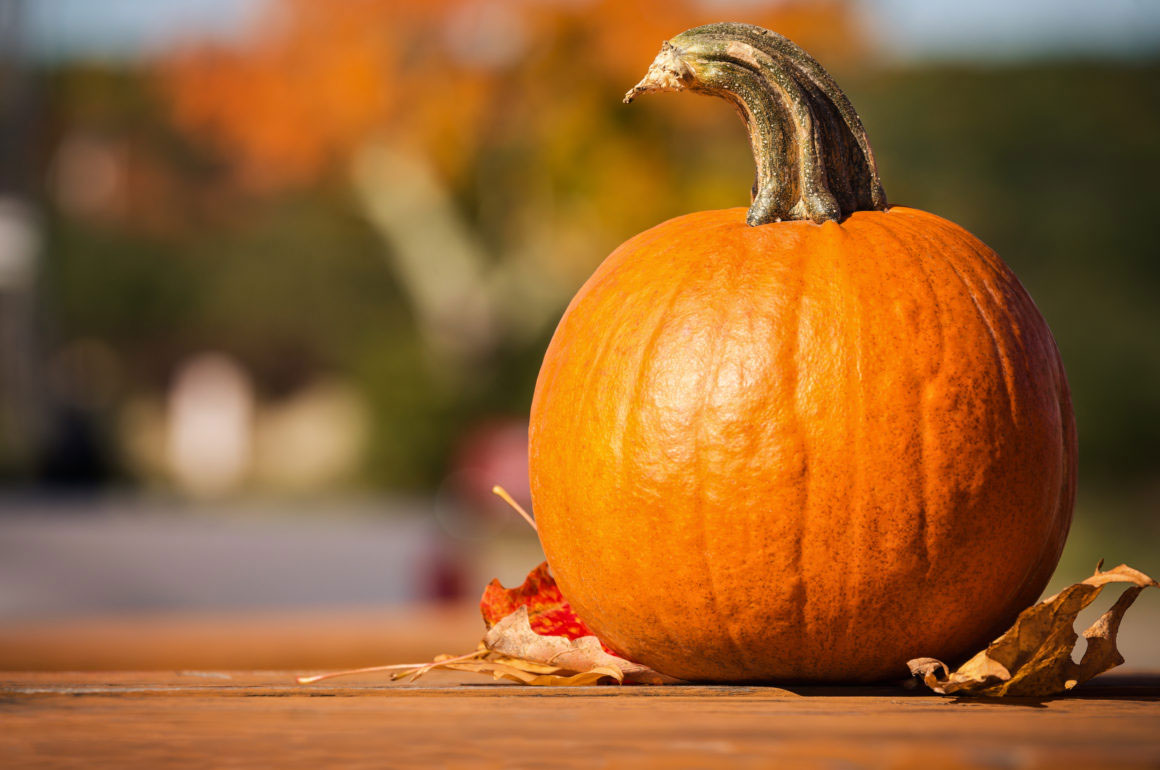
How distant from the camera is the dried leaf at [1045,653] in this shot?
100 cm

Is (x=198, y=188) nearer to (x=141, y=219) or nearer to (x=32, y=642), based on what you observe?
(x=141, y=219)

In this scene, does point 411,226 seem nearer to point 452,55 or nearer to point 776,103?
point 452,55

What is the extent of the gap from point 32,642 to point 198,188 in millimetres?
17739

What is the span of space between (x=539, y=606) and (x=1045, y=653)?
503 mm

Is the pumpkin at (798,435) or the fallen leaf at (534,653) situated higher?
the pumpkin at (798,435)

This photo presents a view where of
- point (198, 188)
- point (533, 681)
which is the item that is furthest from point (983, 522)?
point (198, 188)

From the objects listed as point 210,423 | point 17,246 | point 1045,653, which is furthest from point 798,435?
point 210,423

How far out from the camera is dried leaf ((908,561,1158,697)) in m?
1.00

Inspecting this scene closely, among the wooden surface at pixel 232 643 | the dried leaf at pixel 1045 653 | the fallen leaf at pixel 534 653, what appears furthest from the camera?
the wooden surface at pixel 232 643

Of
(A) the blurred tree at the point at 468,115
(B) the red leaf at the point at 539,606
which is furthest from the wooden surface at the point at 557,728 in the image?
(A) the blurred tree at the point at 468,115

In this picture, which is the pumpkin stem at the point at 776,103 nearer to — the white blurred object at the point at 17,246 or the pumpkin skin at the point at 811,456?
the pumpkin skin at the point at 811,456

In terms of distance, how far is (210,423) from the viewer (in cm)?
1589

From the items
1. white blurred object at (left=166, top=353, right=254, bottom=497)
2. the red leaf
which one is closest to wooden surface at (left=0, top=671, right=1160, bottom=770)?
the red leaf

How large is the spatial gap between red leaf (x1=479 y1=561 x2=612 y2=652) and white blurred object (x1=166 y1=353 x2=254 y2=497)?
14028mm
